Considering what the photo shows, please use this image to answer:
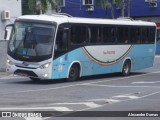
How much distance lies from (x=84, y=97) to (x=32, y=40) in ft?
19.2

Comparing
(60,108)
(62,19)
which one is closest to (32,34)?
(62,19)

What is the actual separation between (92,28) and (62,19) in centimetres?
258

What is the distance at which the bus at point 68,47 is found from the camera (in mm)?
24797

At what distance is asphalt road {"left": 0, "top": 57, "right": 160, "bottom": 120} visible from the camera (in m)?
15.1

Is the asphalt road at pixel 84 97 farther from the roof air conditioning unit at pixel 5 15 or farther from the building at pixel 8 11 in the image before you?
the building at pixel 8 11

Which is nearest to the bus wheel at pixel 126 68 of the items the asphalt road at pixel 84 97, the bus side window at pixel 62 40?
the asphalt road at pixel 84 97

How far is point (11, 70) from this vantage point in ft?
83.7

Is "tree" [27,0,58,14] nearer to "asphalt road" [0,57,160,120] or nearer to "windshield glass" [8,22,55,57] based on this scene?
"asphalt road" [0,57,160,120]

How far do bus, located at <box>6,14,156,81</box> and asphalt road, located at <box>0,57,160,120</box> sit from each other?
2.23 feet

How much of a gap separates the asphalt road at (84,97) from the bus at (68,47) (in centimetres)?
68

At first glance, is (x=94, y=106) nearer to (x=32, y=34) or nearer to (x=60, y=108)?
(x=60, y=108)

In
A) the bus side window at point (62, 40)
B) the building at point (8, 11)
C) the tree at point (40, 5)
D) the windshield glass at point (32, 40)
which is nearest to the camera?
the windshield glass at point (32, 40)

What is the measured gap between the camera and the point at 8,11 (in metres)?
47.9

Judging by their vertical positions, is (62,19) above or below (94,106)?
above
